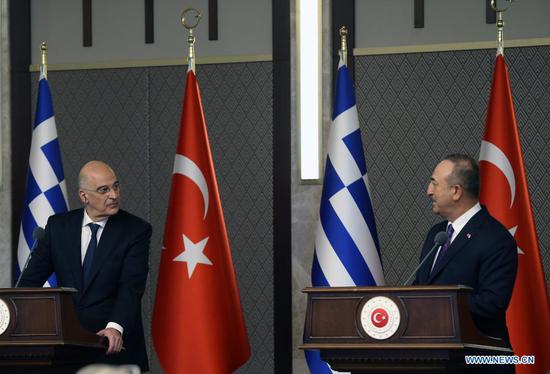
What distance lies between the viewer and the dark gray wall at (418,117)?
25.1ft

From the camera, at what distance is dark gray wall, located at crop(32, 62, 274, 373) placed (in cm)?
814

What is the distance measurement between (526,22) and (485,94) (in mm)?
542

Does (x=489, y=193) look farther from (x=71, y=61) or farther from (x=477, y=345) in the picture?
(x=71, y=61)

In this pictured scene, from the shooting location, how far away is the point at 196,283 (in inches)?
276

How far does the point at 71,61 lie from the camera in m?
8.69

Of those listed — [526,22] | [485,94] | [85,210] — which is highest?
[526,22]

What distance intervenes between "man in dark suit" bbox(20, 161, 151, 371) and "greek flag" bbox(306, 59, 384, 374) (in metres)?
1.55

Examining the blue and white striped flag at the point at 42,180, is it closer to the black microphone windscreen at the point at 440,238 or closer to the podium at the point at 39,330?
the podium at the point at 39,330

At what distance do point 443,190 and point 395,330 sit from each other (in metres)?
0.75

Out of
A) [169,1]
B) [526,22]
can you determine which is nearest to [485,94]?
[526,22]

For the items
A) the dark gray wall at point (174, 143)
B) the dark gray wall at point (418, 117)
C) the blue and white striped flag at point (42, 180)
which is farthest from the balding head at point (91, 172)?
the dark gray wall at point (418, 117)

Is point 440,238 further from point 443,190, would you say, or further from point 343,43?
point 343,43

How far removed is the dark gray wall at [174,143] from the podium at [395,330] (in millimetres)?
3481

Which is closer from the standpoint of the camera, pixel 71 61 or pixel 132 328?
pixel 132 328
